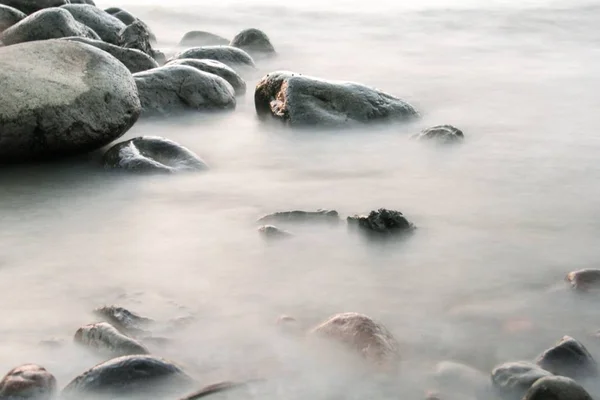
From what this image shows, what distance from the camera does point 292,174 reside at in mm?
4102

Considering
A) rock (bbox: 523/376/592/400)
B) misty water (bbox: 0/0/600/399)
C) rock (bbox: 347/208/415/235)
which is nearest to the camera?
rock (bbox: 523/376/592/400)

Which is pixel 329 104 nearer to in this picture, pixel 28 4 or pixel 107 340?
pixel 107 340

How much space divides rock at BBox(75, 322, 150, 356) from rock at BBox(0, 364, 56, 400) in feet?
0.62

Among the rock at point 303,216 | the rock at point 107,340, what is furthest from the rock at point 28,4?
the rock at point 107,340

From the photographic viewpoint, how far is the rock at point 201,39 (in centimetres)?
795

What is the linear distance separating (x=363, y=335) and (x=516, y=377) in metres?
0.42

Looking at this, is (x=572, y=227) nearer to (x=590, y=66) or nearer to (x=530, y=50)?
(x=590, y=66)

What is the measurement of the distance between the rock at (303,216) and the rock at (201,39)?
15.6ft

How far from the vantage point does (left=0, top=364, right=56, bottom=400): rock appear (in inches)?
83.2

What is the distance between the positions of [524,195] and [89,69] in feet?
6.76

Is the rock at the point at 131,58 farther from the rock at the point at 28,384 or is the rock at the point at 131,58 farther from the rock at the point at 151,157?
the rock at the point at 28,384

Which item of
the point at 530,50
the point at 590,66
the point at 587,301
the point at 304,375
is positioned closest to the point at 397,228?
the point at 587,301

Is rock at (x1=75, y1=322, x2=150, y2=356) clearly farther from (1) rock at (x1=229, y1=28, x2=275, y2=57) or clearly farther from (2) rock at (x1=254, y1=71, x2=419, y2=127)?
(1) rock at (x1=229, y1=28, x2=275, y2=57)

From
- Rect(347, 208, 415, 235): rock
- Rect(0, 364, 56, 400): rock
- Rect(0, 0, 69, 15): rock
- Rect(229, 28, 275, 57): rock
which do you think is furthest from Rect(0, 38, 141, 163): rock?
Rect(229, 28, 275, 57): rock
